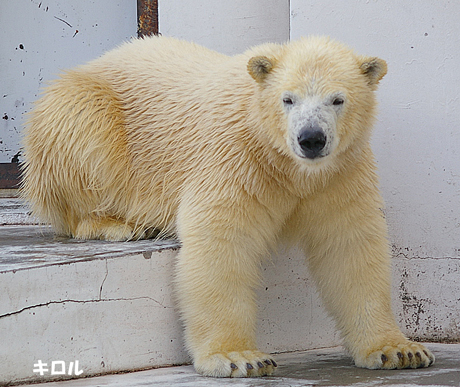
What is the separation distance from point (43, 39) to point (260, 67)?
9.86ft

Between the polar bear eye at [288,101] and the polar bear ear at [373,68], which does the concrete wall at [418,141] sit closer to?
the polar bear ear at [373,68]

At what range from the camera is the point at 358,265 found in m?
3.04

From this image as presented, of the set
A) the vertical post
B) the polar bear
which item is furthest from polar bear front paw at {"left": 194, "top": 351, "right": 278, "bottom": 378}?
the vertical post

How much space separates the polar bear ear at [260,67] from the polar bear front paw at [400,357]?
45.3 inches

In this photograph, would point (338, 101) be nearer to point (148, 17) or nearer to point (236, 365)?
point (236, 365)

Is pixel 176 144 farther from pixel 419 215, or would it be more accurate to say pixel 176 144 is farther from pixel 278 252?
pixel 419 215

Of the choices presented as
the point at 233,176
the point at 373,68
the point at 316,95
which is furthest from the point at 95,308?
the point at 373,68

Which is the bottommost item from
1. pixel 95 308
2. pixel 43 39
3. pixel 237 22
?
pixel 95 308

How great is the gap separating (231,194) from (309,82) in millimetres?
552

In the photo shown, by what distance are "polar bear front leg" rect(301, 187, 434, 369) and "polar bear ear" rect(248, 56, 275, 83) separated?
0.55 m

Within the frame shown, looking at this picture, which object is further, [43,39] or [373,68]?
[43,39]

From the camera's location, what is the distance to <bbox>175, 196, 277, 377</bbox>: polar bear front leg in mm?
2850

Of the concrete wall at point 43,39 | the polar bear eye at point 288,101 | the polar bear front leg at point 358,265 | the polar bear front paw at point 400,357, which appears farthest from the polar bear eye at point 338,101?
the concrete wall at point 43,39

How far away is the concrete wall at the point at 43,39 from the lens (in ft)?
17.5
